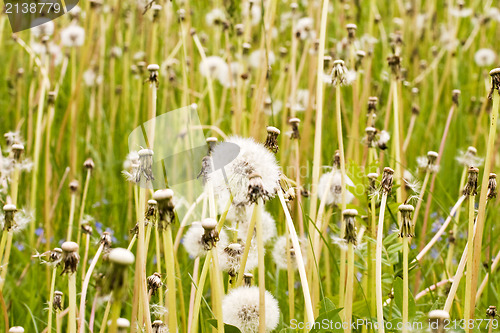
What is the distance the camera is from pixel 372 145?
138cm

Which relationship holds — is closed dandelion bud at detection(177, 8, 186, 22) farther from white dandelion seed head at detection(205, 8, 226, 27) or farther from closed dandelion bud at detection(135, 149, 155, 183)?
closed dandelion bud at detection(135, 149, 155, 183)

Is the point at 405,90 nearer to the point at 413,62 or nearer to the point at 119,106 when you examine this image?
the point at 413,62

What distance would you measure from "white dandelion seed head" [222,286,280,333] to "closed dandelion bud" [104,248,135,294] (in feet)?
1.53

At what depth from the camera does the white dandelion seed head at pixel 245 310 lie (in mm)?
962

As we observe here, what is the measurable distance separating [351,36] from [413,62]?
1.72m

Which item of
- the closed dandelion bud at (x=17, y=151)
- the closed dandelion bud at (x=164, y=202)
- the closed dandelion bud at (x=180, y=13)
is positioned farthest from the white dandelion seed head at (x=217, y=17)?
the closed dandelion bud at (x=164, y=202)

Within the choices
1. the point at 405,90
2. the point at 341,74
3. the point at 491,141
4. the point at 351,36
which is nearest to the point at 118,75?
the point at 405,90

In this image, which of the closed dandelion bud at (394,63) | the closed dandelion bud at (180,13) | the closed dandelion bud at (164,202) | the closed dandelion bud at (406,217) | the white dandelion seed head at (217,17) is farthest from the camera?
the white dandelion seed head at (217,17)

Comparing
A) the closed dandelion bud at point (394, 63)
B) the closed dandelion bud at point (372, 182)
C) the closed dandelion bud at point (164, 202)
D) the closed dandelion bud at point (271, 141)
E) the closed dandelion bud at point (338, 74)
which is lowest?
the closed dandelion bud at point (164, 202)

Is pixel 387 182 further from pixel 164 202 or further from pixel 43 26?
pixel 43 26

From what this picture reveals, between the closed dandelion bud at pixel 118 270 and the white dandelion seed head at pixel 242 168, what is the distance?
0.37 m

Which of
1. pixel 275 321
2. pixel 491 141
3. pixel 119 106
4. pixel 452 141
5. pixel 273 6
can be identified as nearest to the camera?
pixel 491 141

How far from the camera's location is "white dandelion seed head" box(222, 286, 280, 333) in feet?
3.16

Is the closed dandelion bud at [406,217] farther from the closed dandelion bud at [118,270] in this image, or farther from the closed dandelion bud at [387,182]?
the closed dandelion bud at [118,270]
